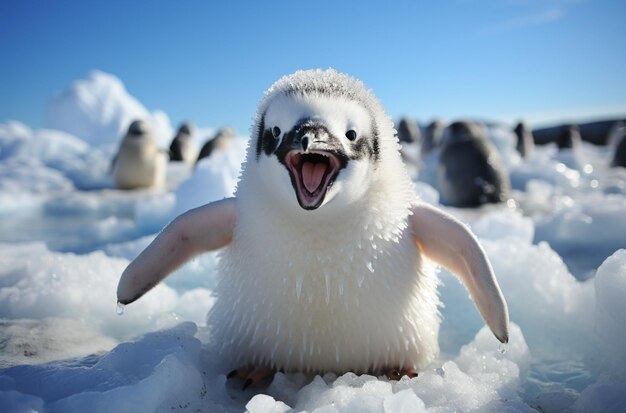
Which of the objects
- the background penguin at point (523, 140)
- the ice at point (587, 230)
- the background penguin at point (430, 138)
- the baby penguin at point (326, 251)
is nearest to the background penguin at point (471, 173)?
the ice at point (587, 230)

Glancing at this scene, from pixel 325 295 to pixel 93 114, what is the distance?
26214 millimetres

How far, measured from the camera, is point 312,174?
1.36 m

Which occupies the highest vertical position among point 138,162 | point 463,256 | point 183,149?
point 183,149

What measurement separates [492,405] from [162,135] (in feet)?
84.1

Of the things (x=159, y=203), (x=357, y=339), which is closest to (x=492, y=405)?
(x=357, y=339)

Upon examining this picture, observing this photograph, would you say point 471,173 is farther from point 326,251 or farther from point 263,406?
point 263,406

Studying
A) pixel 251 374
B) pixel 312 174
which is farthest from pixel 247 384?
pixel 312 174

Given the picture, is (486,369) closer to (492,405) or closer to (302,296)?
(492,405)

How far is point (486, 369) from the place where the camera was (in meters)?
1.63

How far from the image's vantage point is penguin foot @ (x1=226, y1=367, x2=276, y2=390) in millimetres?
1626

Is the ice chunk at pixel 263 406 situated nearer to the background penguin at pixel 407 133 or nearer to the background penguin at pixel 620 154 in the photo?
the background penguin at pixel 620 154

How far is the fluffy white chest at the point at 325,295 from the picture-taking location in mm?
1495

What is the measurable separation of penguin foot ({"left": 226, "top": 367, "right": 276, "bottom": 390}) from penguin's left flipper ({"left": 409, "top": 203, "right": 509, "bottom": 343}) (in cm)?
64

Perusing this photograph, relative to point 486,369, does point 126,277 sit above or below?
above
